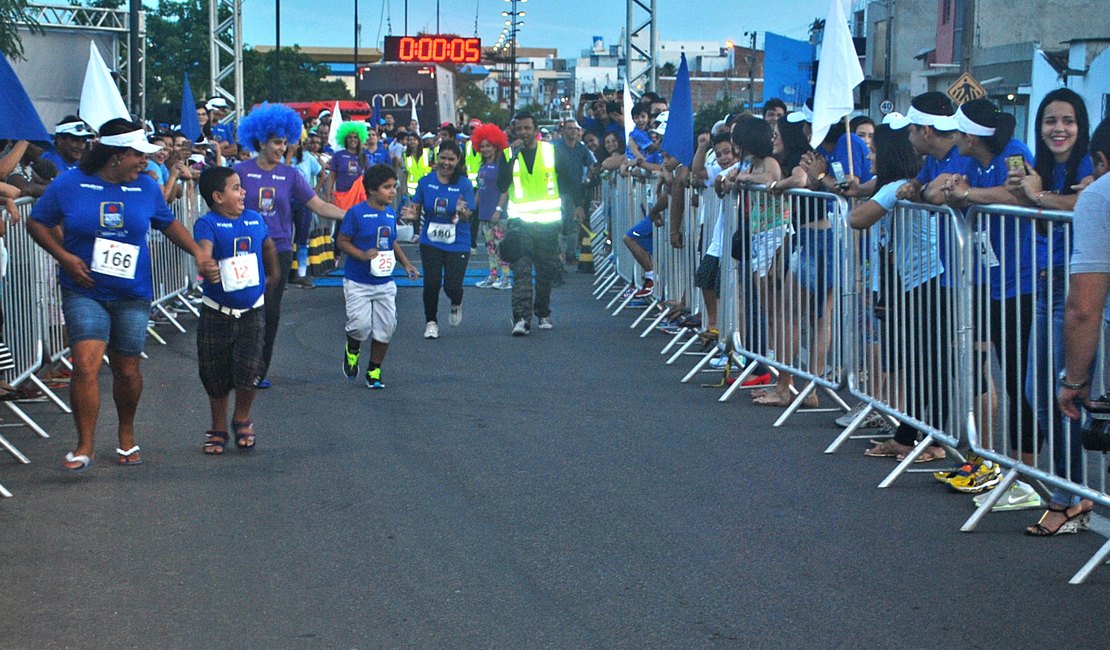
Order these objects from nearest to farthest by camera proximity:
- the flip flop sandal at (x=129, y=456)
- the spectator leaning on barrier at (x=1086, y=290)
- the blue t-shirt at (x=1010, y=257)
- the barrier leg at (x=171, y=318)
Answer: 1. the spectator leaning on barrier at (x=1086, y=290)
2. the blue t-shirt at (x=1010, y=257)
3. the flip flop sandal at (x=129, y=456)
4. the barrier leg at (x=171, y=318)

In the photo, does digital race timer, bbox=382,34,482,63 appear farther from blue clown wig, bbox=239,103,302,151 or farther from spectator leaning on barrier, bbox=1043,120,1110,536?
spectator leaning on barrier, bbox=1043,120,1110,536

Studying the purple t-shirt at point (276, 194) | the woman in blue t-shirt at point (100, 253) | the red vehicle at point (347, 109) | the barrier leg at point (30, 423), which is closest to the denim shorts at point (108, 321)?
the woman in blue t-shirt at point (100, 253)

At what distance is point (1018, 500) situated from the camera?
285 inches

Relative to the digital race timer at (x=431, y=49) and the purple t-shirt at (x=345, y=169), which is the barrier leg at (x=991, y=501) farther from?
the digital race timer at (x=431, y=49)

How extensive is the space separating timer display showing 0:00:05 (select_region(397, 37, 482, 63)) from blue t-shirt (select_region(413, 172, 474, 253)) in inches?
2634

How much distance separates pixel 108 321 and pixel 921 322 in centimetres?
428

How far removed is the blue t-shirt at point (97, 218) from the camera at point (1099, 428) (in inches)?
204

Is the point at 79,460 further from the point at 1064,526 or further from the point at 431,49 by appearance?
the point at 431,49

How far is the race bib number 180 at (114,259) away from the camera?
824 cm

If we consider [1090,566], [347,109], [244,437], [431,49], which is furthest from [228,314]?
[431,49]

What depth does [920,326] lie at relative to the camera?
795 centimetres

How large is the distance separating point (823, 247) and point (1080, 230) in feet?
13.8

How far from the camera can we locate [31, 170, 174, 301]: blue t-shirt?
8242 mm

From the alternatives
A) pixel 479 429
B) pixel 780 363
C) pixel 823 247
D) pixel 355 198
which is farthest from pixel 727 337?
pixel 355 198
